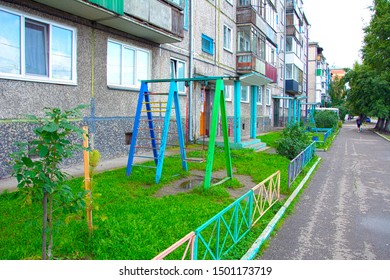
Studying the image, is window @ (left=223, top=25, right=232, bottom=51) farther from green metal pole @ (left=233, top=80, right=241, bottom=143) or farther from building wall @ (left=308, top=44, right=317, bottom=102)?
building wall @ (left=308, top=44, right=317, bottom=102)

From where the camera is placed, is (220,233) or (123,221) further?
(123,221)

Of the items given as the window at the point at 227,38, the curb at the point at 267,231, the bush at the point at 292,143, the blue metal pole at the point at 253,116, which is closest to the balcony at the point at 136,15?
the bush at the point at 292,143

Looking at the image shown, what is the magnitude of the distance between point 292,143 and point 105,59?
6784 millimetres

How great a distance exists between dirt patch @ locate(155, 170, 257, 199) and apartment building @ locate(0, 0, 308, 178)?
7.47 feet

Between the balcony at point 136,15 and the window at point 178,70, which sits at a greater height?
the balcony at point 136,15

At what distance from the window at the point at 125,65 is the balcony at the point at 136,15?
1.83 feet

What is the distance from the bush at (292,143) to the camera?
12.4 meters

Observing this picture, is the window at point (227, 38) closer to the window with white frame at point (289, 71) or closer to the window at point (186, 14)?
the window at point (186, 14)

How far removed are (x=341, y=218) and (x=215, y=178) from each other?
3.24 m

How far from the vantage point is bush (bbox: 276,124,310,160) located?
1235cm

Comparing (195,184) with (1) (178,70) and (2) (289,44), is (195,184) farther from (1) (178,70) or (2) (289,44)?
(2) (289,44)

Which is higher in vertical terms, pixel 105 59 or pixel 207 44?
pixel 207 44

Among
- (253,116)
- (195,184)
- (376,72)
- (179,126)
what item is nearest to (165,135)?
(179,126)

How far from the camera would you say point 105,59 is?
10.6 meters
